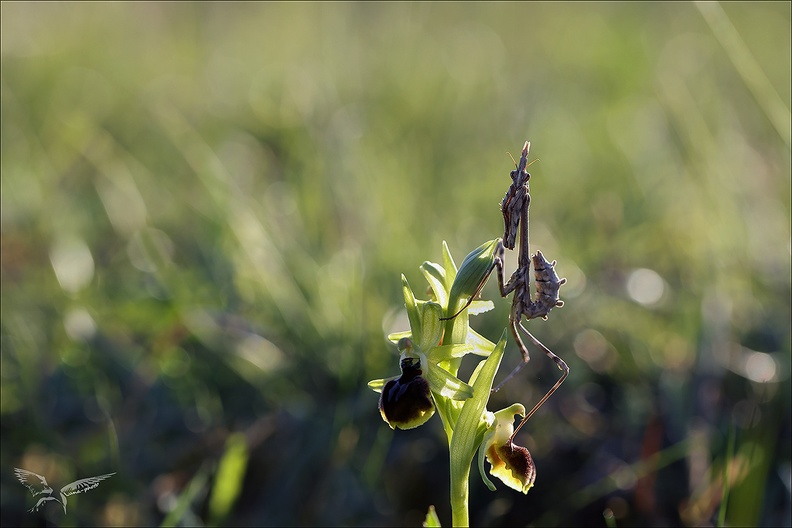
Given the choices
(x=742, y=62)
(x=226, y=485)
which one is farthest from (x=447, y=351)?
(x=742, y=62)

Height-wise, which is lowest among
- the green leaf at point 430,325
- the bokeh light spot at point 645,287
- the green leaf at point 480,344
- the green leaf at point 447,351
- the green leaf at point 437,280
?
the bokeh light spot at point 645,287

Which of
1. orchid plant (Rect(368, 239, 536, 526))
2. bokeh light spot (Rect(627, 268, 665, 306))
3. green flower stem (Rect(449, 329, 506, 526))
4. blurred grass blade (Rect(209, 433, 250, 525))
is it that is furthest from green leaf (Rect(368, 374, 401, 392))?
bokeh light spot (Rect(627, 268, 665, 306))

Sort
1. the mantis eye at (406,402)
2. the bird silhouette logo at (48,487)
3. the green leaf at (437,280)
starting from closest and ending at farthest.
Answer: the mantis eye at (406,402)
the green leaf at (437,280)
the bird silhouette logo at (48,487)

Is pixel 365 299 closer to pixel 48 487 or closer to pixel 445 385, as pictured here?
pixel 48 487

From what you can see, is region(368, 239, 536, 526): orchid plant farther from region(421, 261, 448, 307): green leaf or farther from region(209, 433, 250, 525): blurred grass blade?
region(209, 433, 250, 525): blurred grass blade

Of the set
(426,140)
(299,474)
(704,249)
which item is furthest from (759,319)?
(426,140)

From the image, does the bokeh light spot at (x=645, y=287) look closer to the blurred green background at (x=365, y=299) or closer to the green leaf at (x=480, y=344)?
the blurred green background at (x=365, y=299)

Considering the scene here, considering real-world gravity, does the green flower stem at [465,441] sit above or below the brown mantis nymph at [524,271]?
below

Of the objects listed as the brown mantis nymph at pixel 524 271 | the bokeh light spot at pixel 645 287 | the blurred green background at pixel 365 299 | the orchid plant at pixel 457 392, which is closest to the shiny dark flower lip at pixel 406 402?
the orchid plant at pixel 457 392

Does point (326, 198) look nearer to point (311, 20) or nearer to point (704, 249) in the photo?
point (704, 249)
